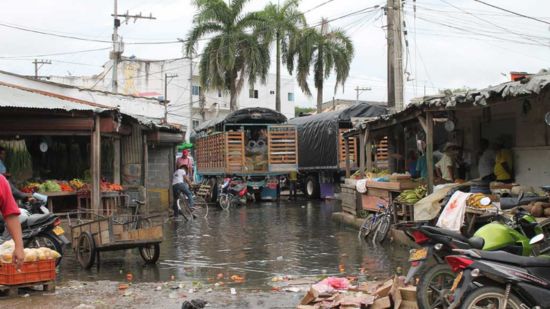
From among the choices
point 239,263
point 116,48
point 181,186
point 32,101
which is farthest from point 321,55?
point 239,263

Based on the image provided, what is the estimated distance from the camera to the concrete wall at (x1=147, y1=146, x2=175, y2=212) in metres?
20.5

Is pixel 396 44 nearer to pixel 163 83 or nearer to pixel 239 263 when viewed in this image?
pixel 239 263

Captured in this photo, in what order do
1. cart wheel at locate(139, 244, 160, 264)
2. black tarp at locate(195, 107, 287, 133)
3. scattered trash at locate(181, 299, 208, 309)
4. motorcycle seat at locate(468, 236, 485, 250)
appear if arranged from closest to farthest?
1. motorcycle seat at locate(468, 236, 485, 250)
2. scattered trash at locate(181, 299, 208, 309)
3. cart wheel at locate(139, 244, 160, 264)
4. black tarp at locate(195, 107, 287, 133)

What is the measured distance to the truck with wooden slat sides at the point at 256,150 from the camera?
2594 cm

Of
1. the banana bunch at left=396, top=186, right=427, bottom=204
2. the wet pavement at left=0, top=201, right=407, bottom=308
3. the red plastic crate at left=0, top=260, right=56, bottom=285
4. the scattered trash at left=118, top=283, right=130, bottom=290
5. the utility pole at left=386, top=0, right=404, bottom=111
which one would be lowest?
the wet pavement at left=0, top=201, right=407, bottom=308

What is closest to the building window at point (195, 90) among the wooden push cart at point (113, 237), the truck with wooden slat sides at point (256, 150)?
the truck with wooden slat sides at point (256, 150)

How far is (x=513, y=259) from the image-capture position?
18.2 feet

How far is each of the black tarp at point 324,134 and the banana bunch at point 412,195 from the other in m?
11.5

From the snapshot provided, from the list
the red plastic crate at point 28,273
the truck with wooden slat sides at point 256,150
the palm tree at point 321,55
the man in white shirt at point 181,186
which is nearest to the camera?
the red plastic crate at point 28,273

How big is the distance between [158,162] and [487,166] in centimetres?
1240

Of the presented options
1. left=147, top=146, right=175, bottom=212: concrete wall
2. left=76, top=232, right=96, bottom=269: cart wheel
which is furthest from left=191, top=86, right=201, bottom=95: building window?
left=76, top=232, right=96, bottom=269: cart wheel

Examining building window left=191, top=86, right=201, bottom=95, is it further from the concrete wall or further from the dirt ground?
the dirt ground

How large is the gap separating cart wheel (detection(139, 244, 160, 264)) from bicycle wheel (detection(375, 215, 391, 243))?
4.91 m

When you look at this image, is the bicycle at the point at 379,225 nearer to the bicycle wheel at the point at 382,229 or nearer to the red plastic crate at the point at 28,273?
the bicycle wheel at the point at 382,229
